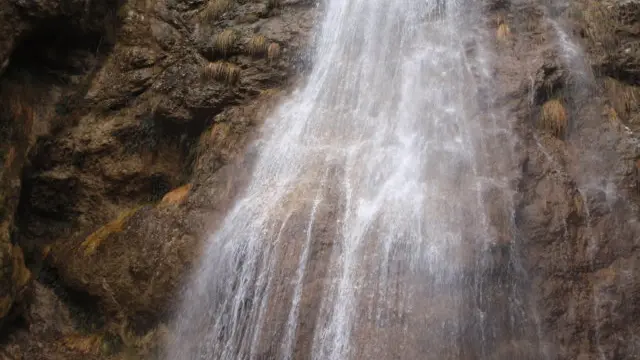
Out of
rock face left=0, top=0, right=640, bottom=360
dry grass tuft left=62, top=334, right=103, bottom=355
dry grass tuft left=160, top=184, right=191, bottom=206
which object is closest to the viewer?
rock face left=0, top=0, right=640, bottom=360

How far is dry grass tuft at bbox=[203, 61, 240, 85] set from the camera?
9570 millimetres

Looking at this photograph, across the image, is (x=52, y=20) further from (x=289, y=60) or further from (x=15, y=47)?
(x=289, y=60)

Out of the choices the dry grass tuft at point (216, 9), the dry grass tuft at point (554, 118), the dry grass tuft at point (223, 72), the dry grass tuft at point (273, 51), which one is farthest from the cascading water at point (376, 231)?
the dry grass tuft at point (216, 9)

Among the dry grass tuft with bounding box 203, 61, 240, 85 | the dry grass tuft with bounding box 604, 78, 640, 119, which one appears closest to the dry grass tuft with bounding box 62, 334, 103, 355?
the dry grass tuft with bounding box 203, 61, 240, 85

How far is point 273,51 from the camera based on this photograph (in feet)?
32.0

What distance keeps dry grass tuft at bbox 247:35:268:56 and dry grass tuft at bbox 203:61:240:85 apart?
412 mm

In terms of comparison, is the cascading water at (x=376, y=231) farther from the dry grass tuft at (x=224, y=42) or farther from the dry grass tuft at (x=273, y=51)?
the dry grass tuft at (x=224, y=42)

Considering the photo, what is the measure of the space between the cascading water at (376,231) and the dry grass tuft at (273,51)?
2.95 feet

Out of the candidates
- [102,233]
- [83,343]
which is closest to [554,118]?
[102,233]

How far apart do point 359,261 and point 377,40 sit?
4.64 meters

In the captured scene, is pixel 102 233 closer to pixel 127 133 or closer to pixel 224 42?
pixel 127 133

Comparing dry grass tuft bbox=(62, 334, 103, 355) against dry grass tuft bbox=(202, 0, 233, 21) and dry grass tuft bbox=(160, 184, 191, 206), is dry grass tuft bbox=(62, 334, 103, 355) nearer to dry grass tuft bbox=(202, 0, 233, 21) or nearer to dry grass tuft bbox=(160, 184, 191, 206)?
dry grass tuft bbox=(160, 184, 191, 206)

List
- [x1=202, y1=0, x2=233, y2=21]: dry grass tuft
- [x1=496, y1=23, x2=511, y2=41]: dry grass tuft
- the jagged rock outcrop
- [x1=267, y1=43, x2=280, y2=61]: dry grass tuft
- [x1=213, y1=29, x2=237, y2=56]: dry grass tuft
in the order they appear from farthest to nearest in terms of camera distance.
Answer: [x1=202, y1=0, x2=233, y2=21]: dry grass tuft, [x1=213, y1=29, x2=237, y2=56]: dry grass tuft, [x1=267, y1=43, x2=280, y2=61]: dry grass tuft, [x1=496, y1=23, x2=511, y2=41]: dry grass tuft, the jagged rock outcrop

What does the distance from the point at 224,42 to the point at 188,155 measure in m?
2.21
